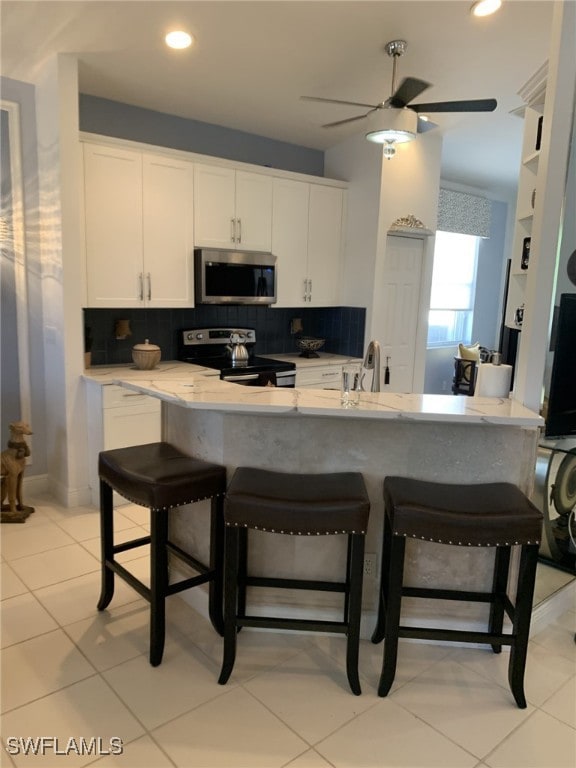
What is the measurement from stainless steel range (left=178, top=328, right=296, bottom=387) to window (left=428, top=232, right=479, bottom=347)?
Answer: 3019 mm

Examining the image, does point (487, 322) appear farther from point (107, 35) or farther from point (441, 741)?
point (441, 741)

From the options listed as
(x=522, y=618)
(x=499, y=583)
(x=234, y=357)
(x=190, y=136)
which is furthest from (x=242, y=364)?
(x=522, y=618)

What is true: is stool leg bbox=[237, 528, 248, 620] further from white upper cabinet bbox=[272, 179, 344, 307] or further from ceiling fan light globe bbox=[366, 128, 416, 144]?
white upper cabinet bbox=[272, 179, 344, 307]

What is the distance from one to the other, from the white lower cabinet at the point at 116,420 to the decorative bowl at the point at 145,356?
12.3 inches

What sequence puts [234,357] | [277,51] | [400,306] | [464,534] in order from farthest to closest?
[400,306] < [234,357] < [277,51] < [464,534]

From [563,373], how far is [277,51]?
2.38 metres

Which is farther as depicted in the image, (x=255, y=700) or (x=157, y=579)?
(x=157, y=579)

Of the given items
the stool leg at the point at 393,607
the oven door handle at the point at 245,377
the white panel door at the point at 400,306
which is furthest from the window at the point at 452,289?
the stool leg at the point at 393,607

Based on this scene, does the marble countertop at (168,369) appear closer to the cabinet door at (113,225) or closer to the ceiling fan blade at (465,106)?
the cabinet door at (113,225)

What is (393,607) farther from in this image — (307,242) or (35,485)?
(307,242)

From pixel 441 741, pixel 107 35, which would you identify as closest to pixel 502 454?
pixel 441 741

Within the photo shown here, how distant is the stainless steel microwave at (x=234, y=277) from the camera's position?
412 cm

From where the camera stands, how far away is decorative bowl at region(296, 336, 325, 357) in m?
4.92

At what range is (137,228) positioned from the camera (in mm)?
3803
